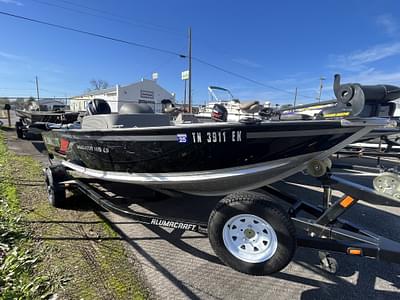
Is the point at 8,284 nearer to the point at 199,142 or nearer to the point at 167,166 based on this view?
the point at 167,166

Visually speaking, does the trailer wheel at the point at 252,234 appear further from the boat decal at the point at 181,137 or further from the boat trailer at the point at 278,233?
the boat decal at the point at 181,137

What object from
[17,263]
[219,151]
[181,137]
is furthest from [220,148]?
[17,263]

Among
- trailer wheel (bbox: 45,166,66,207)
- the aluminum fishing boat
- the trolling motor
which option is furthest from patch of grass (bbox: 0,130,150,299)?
the trolling motor

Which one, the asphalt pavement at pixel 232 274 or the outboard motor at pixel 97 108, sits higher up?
the outboard motor at pixel 97 108

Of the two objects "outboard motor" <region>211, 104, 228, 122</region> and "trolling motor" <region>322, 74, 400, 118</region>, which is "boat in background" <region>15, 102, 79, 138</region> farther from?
"trolling motor" <region>322, 74, 400, 118</region>

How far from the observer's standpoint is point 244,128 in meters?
2.51

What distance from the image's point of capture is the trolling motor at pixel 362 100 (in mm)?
3201

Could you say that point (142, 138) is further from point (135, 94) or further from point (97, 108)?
point (135, 94)

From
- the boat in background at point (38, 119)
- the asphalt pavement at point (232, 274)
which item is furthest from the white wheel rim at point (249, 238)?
the boat in background at point (38, 119)

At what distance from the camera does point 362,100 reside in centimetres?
321

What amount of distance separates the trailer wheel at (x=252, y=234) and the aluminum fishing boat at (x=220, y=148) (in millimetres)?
463

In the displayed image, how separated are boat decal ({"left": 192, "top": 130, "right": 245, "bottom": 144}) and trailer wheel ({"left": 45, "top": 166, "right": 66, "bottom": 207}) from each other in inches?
92.9

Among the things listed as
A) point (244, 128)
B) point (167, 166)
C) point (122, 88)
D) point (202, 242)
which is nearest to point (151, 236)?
point (202, 242)

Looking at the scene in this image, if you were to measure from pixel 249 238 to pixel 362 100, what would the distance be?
2.26 m
